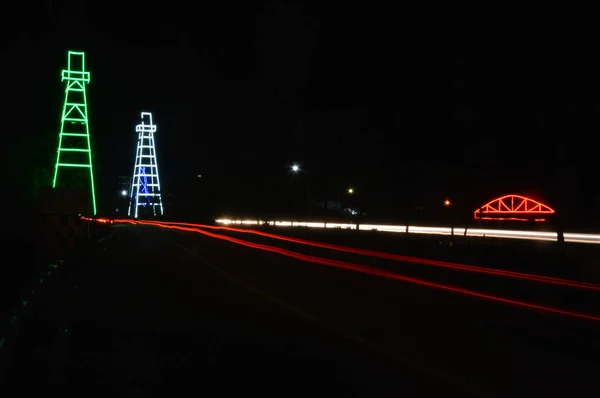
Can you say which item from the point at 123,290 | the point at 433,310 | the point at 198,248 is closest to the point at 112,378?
the point at 433,310

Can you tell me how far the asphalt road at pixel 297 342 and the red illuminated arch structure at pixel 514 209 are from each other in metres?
42.5

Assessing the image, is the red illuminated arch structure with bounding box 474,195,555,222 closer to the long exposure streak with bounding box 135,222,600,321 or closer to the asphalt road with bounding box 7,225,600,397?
the long exposure streak with bounding box 135,222,600,321

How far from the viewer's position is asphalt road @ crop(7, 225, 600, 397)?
30.2 feet

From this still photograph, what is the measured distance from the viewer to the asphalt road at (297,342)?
9.20 metres

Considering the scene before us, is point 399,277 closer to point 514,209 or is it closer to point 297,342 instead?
point 297,342

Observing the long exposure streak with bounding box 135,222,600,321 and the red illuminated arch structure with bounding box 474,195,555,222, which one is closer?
the long exposure streak with bounding box 135,222,600,321

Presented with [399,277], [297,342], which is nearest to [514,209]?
[399,277]

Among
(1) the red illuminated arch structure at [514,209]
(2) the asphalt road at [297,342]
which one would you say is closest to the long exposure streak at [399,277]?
(2) the asphalt road at [297,342]

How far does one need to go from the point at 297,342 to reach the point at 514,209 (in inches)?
2223

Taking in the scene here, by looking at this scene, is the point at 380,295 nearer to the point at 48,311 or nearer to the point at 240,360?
the point at 48,311

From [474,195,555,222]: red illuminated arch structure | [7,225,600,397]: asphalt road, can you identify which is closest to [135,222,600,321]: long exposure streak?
[7,225,600,397]: asphalt road

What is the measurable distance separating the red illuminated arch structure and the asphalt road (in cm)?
4251

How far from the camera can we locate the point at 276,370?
9961mm

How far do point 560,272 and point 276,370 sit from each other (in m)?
13.3
